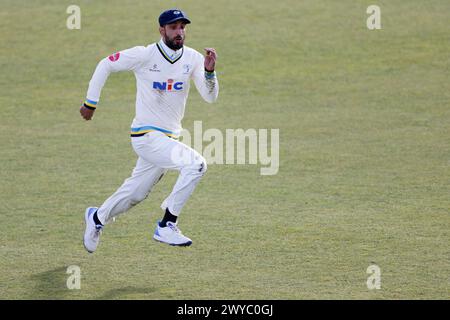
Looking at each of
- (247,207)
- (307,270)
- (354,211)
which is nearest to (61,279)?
(307,270)

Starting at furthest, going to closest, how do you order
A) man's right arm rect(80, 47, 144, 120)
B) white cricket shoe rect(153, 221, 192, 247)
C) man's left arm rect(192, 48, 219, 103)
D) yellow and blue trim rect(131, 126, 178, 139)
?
yellow and blue trim rect(131, 126, 178, 139), man's right arm rect(80, 47, 144, 120), white cricket shoe rect(153, 221, 192, 247), man's left arm rect(192, 48, 219, 103)

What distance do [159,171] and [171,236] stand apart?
2.66 feet

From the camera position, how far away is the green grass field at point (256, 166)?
28.9ft

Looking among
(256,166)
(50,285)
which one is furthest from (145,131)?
(256,166)

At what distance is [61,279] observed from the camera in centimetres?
866

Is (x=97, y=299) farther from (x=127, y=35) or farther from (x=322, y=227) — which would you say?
(x=127, y=35)

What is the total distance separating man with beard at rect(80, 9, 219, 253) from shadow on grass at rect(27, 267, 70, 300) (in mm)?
503

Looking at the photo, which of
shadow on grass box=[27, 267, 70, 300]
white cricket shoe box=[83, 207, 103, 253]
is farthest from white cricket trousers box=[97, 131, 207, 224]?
shadow on grass box=[27, 267, 70, 300]

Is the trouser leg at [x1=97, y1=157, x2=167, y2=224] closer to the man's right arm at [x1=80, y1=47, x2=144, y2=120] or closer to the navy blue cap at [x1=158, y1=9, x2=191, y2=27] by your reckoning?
the man's right arm at [x1=80, y1=47, x2=144, y2=120]

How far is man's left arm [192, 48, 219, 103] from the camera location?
28.2 feet

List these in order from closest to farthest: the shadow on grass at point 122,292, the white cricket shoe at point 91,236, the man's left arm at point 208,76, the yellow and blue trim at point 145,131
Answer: the shadow on grass at point 122,292
the man's left arm at point 208,76
the yellow and blue trim at point 145,131
the white cricket shoe at point 91,236

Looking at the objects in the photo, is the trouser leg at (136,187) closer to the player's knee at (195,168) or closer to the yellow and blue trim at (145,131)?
the yellow and blue trim at (145,131)

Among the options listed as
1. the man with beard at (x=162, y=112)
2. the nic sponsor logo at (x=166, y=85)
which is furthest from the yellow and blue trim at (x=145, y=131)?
the nic sponsor logo at (x=166, y=85)

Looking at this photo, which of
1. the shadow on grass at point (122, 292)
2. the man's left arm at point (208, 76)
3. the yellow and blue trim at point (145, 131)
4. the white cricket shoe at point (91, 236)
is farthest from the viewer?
the white cricket shoe at point (91, 236)
